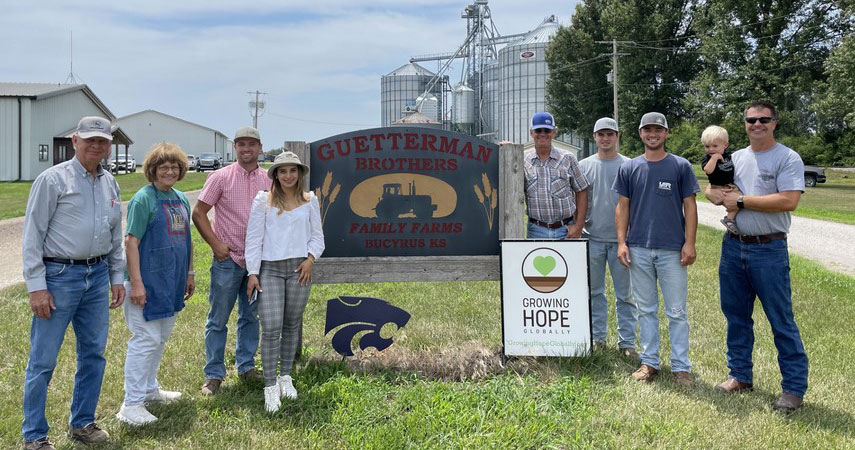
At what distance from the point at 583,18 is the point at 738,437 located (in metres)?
37.9

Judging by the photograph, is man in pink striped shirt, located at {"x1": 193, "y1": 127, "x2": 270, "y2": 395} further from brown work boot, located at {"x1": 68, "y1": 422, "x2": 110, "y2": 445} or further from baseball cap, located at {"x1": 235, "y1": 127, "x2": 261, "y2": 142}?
brown work boot, located at {"x1": 68, "y1": 422, "x2": 110, "y2": 445}

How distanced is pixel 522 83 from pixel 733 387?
51201mm

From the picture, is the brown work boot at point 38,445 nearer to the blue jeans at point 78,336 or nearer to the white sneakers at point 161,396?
the blue jeans at point 78,336

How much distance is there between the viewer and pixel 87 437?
361 centimetres

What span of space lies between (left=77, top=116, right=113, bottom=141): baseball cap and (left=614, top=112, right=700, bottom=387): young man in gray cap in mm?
3360

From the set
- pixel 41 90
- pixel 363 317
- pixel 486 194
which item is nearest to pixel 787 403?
pixel 486 194

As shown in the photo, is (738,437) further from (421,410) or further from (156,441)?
(156,441)

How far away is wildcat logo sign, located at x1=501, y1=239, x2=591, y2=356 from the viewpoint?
483 cm

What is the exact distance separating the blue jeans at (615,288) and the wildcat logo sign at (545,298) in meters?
0.31

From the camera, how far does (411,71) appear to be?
2709 inches

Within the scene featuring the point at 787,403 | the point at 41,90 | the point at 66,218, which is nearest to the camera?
the point at 66,218

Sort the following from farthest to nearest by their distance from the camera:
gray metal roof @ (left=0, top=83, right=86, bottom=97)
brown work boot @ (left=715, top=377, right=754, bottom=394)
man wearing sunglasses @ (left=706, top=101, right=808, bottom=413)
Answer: gray metal roof @ (left=0, top=83, right=86, bottom=97) → brown work boot @ (left=715, top=377, right=754, bottom=394) → man wearing sunglasses @ (left=706, top=101, right=808, bottom=413)

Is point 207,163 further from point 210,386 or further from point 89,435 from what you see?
point 89,435

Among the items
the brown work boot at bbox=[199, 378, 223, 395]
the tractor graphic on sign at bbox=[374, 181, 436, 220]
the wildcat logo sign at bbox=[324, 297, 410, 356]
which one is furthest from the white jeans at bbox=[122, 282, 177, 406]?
the tractor graphic on sign at bbox=[374, 181, 436, 220]
